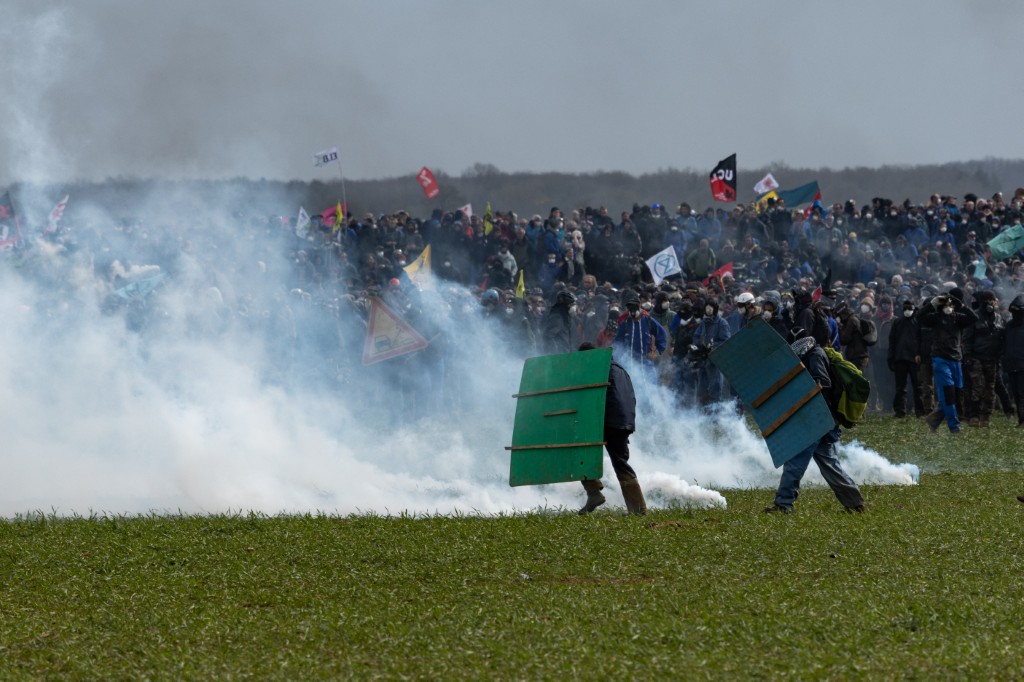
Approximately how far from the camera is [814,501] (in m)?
14.4

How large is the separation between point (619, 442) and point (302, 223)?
19.0 m

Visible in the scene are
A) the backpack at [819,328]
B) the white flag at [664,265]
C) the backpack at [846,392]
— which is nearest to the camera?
the backpack at [846,392]

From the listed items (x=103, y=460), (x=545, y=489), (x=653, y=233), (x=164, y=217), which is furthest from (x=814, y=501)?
(x=653, y=233)

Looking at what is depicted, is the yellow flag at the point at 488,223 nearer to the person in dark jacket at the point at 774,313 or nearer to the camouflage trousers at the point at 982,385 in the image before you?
the person in dark jacket at the point at 774,313

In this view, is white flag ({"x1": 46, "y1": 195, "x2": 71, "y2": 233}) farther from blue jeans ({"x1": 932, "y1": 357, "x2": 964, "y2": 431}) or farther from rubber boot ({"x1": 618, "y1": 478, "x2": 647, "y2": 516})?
blue jeans ({"x1": 932, "y1": 357, "x2": 964, "y2": 431})

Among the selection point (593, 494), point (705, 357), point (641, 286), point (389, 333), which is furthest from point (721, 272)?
point (593, 494)

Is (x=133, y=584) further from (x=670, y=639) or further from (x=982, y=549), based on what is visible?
(x=982, y=549)

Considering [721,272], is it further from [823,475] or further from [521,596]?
[521,596]

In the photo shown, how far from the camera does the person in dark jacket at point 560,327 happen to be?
23.9m

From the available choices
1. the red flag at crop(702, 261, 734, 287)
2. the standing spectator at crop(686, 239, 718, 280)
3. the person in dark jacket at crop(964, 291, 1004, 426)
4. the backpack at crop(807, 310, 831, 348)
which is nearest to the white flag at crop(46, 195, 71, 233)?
the backpack at crop(807, 310, 831, 348)

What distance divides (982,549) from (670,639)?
12.5 ft

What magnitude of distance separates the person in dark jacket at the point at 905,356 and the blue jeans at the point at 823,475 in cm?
1122

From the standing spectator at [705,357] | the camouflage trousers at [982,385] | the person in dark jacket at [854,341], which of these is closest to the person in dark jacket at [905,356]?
the person in dark jacket at [854,341]

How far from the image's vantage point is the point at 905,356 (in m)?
24.0
